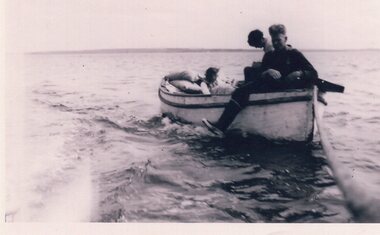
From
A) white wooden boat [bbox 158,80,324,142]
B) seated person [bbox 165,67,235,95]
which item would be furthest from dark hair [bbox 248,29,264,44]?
seated person [bbox 165,67,235,95]

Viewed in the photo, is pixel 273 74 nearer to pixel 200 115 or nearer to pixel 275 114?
pixel 275 114

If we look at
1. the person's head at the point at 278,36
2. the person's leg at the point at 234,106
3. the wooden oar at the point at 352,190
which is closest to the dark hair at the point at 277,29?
the person's head at the point at 278,36

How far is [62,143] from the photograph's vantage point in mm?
3738

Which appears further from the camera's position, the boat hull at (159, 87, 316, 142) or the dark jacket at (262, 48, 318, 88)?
the boat hull at (159, 87, 316, 142)

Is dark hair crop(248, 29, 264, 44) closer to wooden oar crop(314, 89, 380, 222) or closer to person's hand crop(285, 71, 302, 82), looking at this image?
person's hand crop(285, 71, 302, 82)

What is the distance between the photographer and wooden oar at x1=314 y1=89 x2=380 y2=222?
3.30m

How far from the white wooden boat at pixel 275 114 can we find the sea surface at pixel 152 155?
0.12 meters

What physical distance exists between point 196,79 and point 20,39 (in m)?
1.70

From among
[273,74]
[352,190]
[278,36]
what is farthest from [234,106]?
[352,190]

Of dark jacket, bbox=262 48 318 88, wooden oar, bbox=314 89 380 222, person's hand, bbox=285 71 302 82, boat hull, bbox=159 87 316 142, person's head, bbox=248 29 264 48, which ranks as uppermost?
person's head, bbox=248 29 264 48

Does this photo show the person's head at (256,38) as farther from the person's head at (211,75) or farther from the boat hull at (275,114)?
the person's head at (211,75)

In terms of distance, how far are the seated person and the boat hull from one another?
218mm

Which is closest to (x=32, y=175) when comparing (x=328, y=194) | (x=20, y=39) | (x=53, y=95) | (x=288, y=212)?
(x=53, y=95)

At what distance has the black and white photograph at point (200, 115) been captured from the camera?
342 centimetres
